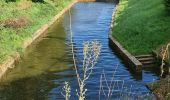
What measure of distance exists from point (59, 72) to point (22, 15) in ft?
48.5

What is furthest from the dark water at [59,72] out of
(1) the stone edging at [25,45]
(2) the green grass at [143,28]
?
(2) the green grass at [143,28]

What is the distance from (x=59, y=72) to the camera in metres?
23.0

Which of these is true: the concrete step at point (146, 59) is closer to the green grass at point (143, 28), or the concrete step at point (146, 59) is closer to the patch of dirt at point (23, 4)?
the green grass at point (143, 28)

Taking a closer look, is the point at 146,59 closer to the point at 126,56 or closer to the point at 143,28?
the point at 126,56

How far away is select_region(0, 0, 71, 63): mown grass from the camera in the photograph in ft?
87.0

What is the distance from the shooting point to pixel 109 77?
71.8ft

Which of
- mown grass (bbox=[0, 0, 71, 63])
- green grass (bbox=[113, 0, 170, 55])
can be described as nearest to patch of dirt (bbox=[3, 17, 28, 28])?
mown grass (bbox=[0, 0, 71, 63])

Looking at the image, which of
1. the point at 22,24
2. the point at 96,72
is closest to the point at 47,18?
the point at 22,24

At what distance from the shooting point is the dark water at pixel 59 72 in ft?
63.1

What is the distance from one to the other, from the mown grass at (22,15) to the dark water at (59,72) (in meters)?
1.06

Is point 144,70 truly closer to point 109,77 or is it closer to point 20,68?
point 109,77

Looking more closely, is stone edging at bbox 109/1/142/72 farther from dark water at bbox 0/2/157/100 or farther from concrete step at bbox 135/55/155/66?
concrete step at bbox 135/55/155/66

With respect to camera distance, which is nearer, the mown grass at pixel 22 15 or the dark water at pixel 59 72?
the dark water at pixel 59 72

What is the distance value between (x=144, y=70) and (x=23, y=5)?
21.8 metres
